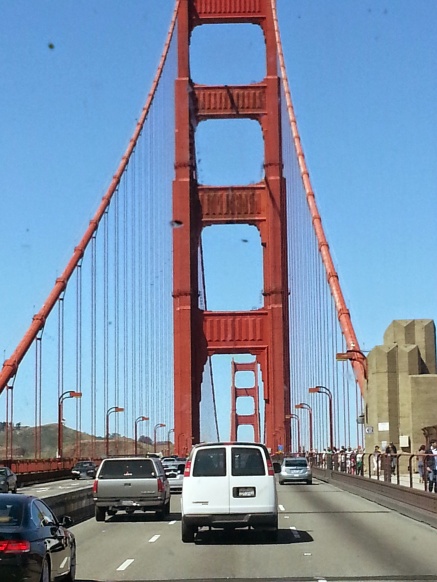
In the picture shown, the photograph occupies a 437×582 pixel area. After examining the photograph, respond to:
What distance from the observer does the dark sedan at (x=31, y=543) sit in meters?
10.2

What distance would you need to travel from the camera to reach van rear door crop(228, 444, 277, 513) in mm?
18531

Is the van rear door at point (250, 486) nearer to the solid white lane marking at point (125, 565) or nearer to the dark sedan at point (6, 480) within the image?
the solid white lane marking at point (125, 565)

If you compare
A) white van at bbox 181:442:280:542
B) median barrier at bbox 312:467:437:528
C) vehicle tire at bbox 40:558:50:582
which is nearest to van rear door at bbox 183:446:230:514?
white van at bbox 181:442:280:542

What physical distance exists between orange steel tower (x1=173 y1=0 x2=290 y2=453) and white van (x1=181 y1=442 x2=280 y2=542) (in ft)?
143

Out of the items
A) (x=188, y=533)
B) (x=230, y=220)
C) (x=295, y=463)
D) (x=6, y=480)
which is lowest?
(x=188, y=533)

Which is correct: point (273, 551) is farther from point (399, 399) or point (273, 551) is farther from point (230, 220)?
point (230, 220)

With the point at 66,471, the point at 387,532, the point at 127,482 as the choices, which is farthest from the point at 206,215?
the point at 387,532

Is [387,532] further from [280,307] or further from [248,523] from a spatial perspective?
[280,307]

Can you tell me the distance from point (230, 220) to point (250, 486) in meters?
50.5

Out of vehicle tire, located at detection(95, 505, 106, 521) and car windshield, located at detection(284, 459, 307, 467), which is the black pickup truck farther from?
car windshield, located at detection(284, 459, 307, 467)

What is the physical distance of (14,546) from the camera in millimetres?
10289

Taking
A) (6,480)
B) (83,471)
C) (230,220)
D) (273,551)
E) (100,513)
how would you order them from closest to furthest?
(273,551)
(100,513)
(6,480)
(83,471)
(230,220)

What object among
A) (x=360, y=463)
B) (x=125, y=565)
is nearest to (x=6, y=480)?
(x=360, y=463)

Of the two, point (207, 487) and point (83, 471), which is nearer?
point (207, 487)
